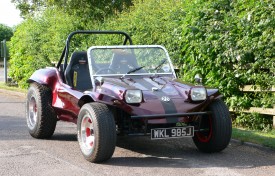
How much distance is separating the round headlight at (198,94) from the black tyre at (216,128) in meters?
0.23

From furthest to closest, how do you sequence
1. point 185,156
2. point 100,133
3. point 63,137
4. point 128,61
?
point 63,137
point 128,61
point 185,156
point 100,133

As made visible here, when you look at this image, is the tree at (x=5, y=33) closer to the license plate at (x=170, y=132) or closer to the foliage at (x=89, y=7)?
the foliage at (x=89, y=7)

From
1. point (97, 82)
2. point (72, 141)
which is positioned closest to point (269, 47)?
point (97, 82)

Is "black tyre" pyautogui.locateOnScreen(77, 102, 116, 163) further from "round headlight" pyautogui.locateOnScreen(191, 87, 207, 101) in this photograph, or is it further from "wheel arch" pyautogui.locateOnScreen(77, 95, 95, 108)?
"round headlight" pyautogui.locateOnScreen(191, 87, 207, 101)

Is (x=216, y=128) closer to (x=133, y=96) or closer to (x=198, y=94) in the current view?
(x=198, y=94)

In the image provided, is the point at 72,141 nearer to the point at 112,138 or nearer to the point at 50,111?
the point at 50,111

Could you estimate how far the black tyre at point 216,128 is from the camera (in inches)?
281

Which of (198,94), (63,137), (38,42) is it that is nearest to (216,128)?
(198,94)

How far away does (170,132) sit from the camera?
684 centimetres

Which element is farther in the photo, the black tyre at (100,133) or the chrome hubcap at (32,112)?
the chrome hubcap at (32,112)

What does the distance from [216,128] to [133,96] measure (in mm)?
1218

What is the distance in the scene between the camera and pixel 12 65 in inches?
856

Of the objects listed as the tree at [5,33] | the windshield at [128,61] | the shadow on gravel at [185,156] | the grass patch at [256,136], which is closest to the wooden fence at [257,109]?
the grass patch at [256,136]

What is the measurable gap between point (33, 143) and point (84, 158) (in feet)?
4.99
